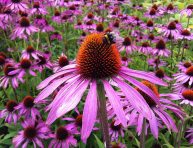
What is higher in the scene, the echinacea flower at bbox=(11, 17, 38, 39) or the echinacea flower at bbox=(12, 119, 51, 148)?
the echinacea flower at bbox=(11, 17, 38, 39)

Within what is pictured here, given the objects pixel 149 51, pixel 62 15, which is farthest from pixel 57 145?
pixel 62 15

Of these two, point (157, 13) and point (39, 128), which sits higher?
point (157, 13)

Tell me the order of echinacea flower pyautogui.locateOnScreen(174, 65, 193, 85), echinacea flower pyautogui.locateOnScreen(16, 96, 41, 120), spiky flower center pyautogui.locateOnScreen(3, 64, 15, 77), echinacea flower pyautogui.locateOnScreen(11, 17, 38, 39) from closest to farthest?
1. echinacea flower pyautogui.locateOnScreen(16, 96, 41, 120)
2. echinacea flower pyautogui.locateOnScreen(174, 65, 193, 85)
3. spiky flower center pyautogui.locateOnScreen(3, 64, 15, 77)
4. echinacea flower pyautogui.locateOnScreen(11, 17, 38, 39)

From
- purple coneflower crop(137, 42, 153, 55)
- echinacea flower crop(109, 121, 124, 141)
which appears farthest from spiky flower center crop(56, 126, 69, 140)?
purple coneflower crop(137, 42, 153, 55)

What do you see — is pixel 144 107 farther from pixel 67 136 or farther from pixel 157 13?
pixel 157 13

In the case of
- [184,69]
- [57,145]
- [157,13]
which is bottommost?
[57,145]

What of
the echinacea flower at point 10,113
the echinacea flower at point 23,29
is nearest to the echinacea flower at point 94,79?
the echinacea flower at point 10,113

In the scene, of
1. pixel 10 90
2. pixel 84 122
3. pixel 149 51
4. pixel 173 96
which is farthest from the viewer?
pixel 149 51

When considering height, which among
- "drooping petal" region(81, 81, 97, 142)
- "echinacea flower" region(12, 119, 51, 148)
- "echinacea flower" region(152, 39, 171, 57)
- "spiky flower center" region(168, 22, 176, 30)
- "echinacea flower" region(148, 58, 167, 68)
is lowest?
"echinacea flower" region(12, 119, 51, 148)

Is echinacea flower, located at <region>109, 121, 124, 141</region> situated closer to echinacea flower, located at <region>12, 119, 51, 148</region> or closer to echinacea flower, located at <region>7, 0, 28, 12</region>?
echinacea flower, located at <region>12, 119, 51, 148</region>
